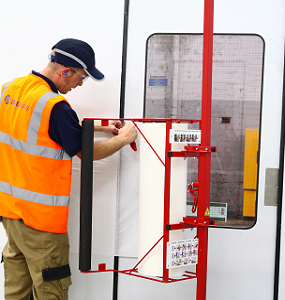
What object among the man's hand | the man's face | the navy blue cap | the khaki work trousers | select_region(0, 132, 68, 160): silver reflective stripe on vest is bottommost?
the khaki work trousers

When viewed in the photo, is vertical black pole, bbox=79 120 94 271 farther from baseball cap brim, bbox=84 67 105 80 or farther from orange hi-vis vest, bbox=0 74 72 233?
baseball cap brim, bbox=84 67 105 80

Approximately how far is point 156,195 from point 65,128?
557mm

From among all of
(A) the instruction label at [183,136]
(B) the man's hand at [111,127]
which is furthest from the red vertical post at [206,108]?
(B) the man's hand at [111,127]

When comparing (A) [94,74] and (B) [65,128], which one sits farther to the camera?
(A) [94,74]

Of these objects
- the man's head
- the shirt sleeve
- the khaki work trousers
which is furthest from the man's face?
the khaki work trousers

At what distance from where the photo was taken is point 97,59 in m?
1.87

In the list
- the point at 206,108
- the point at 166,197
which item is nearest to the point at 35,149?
the point at 166,197

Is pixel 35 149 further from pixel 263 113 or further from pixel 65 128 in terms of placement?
pixel 263 113

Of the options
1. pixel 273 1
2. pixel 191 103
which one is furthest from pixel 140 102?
pixel 273 1

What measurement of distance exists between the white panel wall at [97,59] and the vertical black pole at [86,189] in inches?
11.9

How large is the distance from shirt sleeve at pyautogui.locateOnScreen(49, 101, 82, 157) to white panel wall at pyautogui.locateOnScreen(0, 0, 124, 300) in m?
0.41

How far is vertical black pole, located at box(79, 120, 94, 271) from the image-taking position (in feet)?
4.73

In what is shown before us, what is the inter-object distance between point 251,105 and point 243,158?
32 cm

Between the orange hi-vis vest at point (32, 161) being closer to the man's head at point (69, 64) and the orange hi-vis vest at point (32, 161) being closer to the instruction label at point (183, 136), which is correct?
the man's head at point (69, 64)
